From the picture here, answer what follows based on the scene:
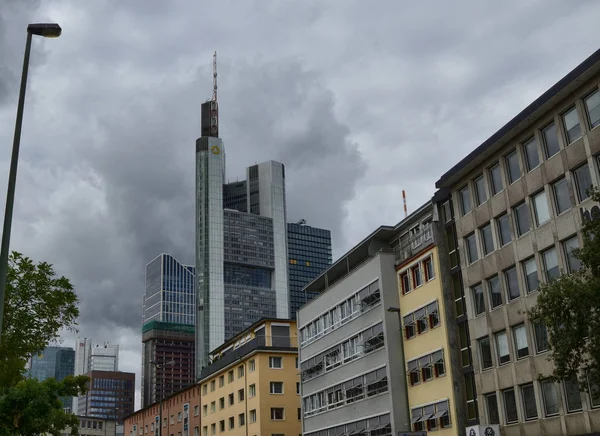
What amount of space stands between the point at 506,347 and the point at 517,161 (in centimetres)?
986

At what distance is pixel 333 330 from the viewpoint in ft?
209

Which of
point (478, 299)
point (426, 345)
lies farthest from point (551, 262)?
point (426, 345)

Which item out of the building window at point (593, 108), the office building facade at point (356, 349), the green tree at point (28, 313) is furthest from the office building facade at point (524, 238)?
the green tree at point (28, 313)

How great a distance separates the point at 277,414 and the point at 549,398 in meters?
45.4

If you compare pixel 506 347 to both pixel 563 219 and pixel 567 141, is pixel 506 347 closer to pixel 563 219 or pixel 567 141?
pixel 563 219

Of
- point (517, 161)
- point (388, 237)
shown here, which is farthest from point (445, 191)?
point (388, 237)

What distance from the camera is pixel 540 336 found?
3900 cm

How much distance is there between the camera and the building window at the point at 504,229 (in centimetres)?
4212

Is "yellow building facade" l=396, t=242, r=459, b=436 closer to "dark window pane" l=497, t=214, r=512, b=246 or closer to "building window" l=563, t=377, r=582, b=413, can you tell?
"dark window pane" l=497, t=214, r=512, b=246

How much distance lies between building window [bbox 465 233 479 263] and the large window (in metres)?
6.54

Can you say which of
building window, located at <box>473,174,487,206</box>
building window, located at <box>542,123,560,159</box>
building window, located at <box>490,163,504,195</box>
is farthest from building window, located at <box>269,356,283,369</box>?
building window, located at <box>542,123,560,159</box>

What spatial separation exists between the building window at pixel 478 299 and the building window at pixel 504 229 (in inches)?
135

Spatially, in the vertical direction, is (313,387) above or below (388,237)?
below

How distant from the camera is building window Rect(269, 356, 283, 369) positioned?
267ft
